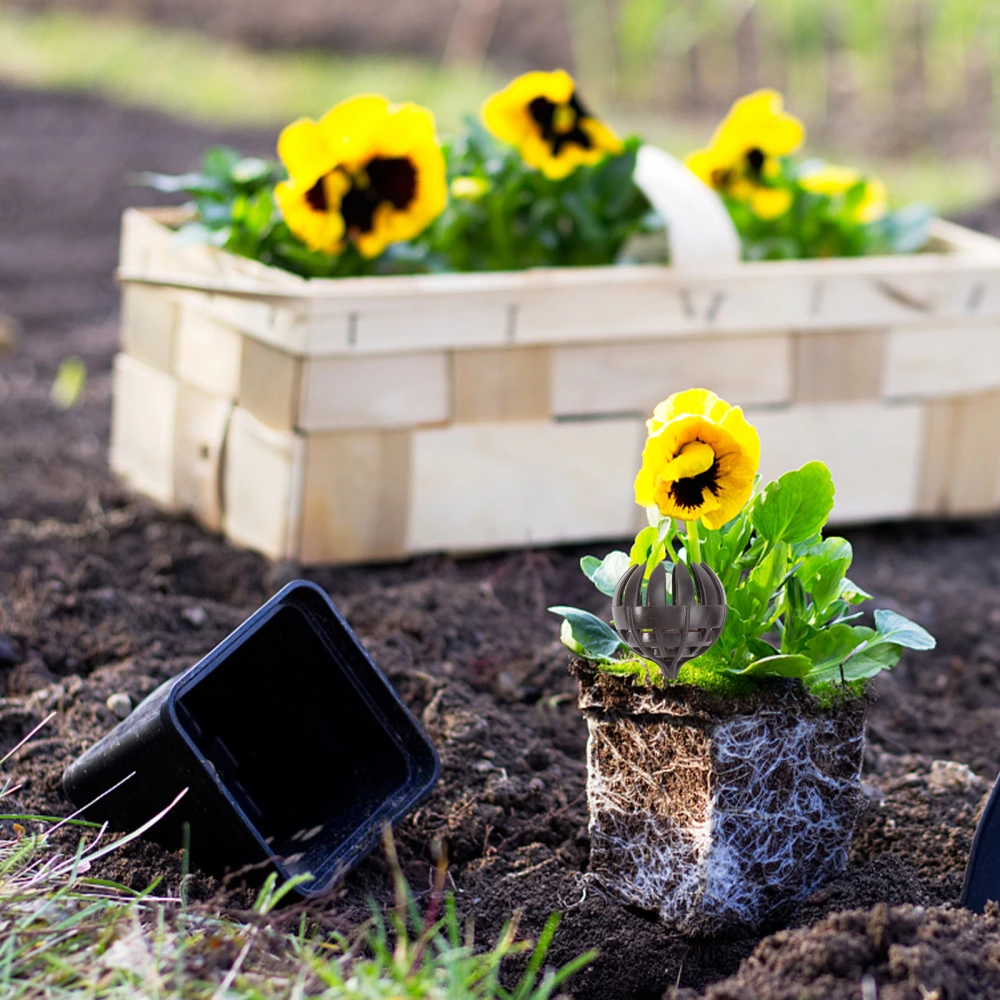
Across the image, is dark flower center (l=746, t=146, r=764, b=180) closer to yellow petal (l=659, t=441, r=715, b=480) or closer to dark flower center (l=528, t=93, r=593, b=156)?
dark flower center (l=528, t=93, r=593, b=156)

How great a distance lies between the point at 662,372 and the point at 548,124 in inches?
19.0

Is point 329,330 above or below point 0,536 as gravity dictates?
above

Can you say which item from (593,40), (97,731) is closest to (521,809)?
(97,731)

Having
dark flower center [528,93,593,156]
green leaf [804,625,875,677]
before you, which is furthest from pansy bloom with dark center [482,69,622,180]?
green leaf [804,625,875,677]

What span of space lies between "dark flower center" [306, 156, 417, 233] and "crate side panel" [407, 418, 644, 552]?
14.3 inches

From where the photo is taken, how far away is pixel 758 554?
1.49 metres

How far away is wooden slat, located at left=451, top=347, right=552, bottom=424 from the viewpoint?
2.34 metres

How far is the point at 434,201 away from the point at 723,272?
51 centimetres

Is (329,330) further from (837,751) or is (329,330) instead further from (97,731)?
(837,751)

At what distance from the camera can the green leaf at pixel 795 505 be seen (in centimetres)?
142

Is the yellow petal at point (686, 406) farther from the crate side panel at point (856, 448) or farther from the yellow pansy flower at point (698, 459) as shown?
the crate side panel at point (856, 448)

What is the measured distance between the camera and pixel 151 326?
2.58 m

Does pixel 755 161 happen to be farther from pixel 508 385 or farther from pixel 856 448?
pixel 508 385

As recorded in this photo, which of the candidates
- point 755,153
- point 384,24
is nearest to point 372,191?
point 755,153
